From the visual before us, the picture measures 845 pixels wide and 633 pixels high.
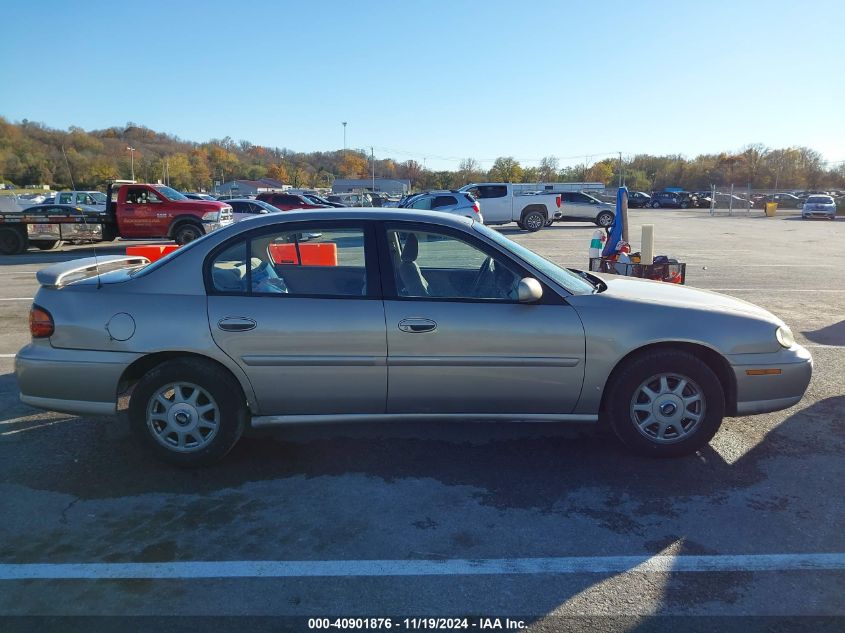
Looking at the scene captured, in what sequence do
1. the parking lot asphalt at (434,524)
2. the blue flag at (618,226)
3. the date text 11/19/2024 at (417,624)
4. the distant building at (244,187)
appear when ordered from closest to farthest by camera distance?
1. the date text 11/19/2024 at (417,624)
2. the parking lot asphalt at (434,524)
3. the blue flag at (618,226)
4. the distant building at (244,187)

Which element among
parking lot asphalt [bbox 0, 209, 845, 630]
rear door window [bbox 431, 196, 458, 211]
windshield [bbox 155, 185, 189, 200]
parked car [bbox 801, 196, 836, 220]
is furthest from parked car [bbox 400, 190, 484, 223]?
parked car [bbox 801, 196, 836, 220]

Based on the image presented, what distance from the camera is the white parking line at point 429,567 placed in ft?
9.84

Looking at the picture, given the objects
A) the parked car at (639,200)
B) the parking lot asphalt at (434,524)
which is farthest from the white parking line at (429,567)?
the parked car at (639,200)

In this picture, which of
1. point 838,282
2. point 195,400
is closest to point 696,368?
point 195,400

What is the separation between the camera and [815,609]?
271cm

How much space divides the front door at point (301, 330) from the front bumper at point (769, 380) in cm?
228

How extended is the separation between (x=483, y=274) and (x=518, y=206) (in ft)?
77.3

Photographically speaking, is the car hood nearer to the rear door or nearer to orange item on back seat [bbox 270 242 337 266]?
orange item on back seat [bbox 270 242 337 266]

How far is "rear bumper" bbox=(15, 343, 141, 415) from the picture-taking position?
3986 millimetres

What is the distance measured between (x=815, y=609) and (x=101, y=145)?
9646 centimetres

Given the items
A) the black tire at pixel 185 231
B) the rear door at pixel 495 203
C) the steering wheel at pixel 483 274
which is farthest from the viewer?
the rear door at pixel 495 203

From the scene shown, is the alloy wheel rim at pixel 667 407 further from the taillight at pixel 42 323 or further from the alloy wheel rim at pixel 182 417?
the taillight at pixel 42 323

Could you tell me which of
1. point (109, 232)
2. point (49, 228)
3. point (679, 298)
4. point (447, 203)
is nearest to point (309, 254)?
point (679, 298)

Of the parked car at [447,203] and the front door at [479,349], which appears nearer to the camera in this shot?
the front door at [479,349]
